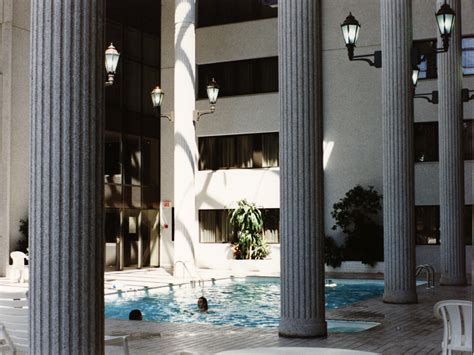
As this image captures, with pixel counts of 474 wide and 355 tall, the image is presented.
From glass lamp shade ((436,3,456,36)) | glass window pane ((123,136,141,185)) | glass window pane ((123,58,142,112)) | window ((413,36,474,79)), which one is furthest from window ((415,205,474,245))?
glass lamp shade ((436,3,456,36))

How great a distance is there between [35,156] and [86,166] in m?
0.32

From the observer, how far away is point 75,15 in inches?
182

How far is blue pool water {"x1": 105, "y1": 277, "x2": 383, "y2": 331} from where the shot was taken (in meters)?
15.5

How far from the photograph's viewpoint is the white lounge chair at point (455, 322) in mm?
5996

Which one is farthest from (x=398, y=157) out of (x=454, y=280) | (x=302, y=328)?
(x=454, y=280)

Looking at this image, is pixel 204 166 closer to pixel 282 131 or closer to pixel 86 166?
pixel 282 131

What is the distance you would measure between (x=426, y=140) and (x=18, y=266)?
14.3 metres

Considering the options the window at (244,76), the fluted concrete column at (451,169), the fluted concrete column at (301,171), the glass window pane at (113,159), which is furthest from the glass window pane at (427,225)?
the fluted concrete column at (301,171)

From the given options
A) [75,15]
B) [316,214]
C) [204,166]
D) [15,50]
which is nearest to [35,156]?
[75,15]

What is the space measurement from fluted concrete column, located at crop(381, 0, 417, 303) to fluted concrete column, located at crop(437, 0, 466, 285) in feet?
14.4

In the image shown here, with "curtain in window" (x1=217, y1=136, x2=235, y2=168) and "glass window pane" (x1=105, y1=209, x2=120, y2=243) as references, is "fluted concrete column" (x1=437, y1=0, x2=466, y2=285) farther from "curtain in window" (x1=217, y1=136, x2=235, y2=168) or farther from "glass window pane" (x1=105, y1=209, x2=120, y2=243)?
"glass window pane" (x1=105, y1=209, x2=120, y2=243)

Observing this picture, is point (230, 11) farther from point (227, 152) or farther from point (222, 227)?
point (222, 227)

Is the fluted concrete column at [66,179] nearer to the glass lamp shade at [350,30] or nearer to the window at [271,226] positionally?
the glass lamp shade at [350,30]

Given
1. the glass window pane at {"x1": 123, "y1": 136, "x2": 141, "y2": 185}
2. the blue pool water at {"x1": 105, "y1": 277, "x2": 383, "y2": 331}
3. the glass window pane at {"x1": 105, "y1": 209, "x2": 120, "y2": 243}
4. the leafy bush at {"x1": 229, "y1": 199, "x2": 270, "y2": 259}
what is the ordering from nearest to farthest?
1. the blue pool water at {"x1": 105, "y1": 277, "x2": 383, "y2": 331}
2. the glass window pane at {"x1": 105, "y1": 209, "x2": 120, "y2": 243}
3. the leafy bush at {"x1": 229, "y1": 199, "x2": 270, "y2": 259}
4. the glass window pane at {"x1": 123, "y1": 136, "x2": 141, "y2": 185}
